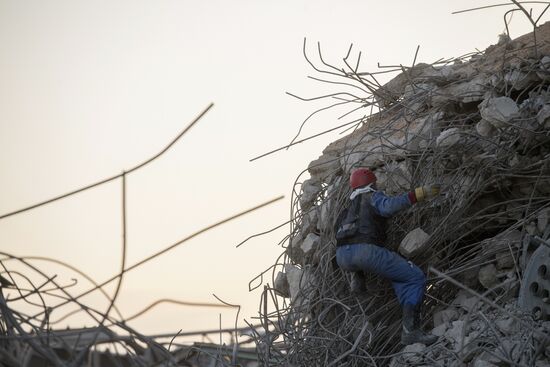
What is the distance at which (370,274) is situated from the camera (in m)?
7.74

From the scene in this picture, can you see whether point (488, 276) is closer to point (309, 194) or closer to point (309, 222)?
point (309, 222)

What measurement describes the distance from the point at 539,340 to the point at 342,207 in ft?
8.03

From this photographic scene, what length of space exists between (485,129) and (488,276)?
3.97ft

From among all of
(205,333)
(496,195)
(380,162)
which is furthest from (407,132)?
(205,333)

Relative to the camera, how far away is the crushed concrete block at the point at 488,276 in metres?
7.17

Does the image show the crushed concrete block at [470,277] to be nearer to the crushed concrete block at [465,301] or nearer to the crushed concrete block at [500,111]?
the crushed concrete block at [465,301]

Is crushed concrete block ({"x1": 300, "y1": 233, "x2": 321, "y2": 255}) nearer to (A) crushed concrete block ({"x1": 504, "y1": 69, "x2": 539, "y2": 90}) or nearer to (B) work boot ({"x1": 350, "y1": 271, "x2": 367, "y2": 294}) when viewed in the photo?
(B) work boot ({"x1": 350, "y1": 271, "x2": 367, "y2": 294})

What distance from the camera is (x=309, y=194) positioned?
870cm

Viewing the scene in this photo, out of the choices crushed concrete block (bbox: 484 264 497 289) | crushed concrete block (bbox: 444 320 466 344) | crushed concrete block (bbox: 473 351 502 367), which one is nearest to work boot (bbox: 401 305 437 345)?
crushed concrete block (bbox: 444 320 466 344)

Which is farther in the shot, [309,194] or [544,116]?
[309,194]

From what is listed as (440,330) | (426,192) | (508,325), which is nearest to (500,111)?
(426,192)

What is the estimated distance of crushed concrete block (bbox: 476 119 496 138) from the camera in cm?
721

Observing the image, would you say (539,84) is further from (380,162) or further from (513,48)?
(380,162)

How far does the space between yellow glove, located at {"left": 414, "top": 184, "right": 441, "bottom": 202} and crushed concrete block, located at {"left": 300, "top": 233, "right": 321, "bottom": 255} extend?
1455mm
